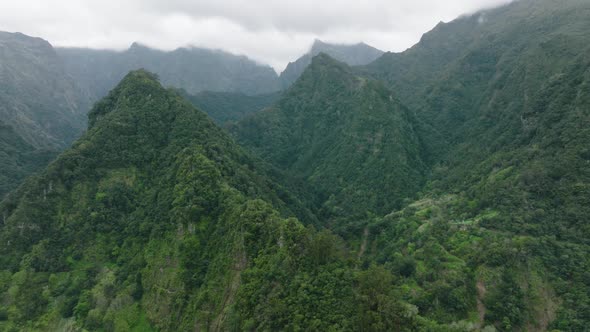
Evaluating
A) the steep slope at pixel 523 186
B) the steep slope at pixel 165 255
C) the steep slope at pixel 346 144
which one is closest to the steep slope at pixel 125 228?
the steep slope at pixel 165 255

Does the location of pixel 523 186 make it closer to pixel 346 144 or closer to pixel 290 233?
pixel 290 233

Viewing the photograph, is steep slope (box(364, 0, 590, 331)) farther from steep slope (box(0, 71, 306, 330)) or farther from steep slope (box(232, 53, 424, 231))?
steep slope (box(0, 71, 306, 330))

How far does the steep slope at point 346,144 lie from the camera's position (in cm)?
13550

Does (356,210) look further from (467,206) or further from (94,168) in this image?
(94,168)

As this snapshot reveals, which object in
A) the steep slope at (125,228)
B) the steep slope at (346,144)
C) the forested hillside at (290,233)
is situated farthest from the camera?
the steep slope at (346,144)

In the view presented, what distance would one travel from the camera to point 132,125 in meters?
92.6

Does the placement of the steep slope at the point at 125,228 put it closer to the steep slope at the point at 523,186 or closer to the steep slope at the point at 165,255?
the steep slope at the point at 165,255

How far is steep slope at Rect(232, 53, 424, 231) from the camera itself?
136m

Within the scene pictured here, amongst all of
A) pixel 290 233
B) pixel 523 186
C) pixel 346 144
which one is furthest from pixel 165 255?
pixel 346 144

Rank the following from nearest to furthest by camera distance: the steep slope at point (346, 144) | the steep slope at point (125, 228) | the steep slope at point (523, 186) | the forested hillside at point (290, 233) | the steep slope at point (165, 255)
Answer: the steep slope at point (165, 255)
the forested hillside at point (290, 233)
the steep slope at point (125, 228)
the steep slope at point (523, 186)
the steep slope at point (346, 144)

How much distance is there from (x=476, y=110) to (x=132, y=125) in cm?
14995

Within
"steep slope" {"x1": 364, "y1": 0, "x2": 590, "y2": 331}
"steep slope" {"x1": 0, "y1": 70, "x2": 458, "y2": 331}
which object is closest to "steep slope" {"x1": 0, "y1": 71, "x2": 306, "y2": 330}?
"steep slope" {"x1": 0, "y1": 70, "x2": 458, "y2": 331}

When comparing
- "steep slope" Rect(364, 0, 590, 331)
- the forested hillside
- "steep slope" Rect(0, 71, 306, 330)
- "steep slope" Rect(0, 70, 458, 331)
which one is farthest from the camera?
"steep slope" Rect(364, 0, 590, 331)

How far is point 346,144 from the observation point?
15950 cm
